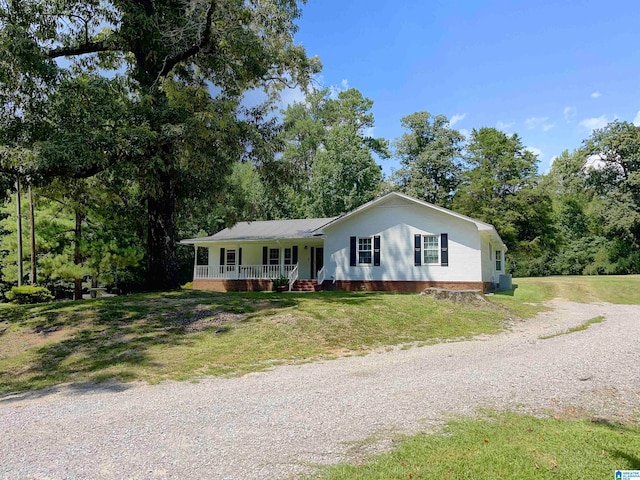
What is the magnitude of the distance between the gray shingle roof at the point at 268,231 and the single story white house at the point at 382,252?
3.6 inches

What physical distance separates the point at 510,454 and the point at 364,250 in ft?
63.4

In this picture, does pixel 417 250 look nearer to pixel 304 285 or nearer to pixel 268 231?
pixel 304 285

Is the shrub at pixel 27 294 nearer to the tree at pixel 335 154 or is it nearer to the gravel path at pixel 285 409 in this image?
the gravel path at pixel 285 409

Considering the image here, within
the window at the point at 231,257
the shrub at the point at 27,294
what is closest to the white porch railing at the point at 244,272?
the window at the point at 231,257

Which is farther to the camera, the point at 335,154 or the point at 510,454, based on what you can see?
the point at 335,154

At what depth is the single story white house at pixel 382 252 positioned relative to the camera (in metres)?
21.4

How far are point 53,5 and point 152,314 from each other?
10.0 metres

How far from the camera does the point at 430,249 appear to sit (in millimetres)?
21938

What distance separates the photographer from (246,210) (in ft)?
68.2

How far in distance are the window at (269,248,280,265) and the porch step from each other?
289 centimetres

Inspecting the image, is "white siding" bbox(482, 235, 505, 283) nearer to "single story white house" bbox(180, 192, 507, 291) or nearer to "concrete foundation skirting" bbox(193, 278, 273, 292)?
"single story white house" bbox(180, 192, 507, 291)

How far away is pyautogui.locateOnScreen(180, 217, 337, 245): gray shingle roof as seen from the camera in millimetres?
26314

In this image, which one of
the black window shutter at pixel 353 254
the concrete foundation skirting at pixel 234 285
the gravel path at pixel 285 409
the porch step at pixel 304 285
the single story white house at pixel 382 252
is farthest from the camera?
the concrete foundation skirting at pixel 234 285

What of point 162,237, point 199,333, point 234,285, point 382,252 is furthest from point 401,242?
point 199,333
